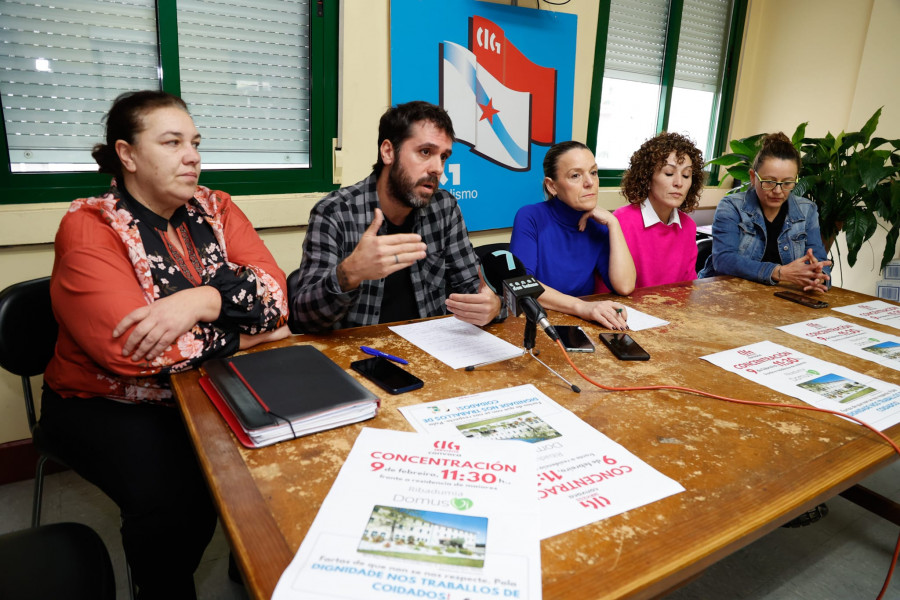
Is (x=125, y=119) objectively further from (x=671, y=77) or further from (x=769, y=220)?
(x=671, y=77)

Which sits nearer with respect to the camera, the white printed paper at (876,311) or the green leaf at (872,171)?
the white printed paper at (876,311)

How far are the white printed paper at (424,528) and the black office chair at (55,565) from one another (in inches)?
23.4

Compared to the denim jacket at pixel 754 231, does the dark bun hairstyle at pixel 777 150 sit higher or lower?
higher

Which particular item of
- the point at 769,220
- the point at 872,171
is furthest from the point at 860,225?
the point at 769,220

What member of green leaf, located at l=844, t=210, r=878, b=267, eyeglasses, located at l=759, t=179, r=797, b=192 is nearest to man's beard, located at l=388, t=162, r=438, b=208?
eyeglasses, located at l=759, t=179, r=797, b=192

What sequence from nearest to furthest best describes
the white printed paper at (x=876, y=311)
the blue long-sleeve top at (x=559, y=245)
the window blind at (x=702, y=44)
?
the white printed paper at (x=876, y=311) → the blue long-sleeve top at (x=559, y=245) → the window blind at (x=702, y=44)

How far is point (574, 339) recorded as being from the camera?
1432mm

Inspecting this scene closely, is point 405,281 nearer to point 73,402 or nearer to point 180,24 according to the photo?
point 73,402

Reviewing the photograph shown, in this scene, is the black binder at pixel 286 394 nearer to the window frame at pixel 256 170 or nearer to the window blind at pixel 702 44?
the window frame at pixel 256 170

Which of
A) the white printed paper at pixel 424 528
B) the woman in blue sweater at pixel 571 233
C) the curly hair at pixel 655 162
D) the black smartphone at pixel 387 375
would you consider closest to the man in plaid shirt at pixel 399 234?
the black smartphone at pixel 387 375

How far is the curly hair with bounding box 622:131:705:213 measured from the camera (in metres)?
2.26

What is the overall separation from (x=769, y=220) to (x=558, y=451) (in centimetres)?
222

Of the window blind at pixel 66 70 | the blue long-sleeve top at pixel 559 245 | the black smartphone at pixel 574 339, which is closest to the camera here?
the black smartphone at pixel 574 339

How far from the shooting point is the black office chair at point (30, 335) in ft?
4.75
